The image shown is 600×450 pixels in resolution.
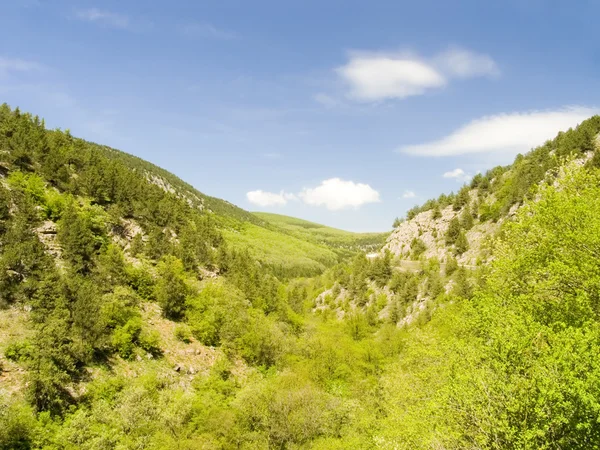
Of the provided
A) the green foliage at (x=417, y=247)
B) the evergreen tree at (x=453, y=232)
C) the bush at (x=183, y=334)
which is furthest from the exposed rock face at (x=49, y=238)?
the evergreen tree at (x=453, y=232)

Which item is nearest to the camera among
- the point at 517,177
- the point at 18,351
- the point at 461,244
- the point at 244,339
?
the point at 18,351

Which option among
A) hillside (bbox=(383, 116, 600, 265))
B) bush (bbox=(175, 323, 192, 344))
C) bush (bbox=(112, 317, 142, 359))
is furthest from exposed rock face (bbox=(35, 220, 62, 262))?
hillside (bbox=(383, 116, 600, 265))

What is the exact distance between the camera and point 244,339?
52.5 m

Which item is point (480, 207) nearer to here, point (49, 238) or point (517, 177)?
point (517, 177)

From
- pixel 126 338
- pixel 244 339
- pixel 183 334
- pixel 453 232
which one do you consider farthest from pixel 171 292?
pixel 453 232

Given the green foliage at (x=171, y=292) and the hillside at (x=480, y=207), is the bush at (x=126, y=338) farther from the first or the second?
the hillside at (x=480, y=207)

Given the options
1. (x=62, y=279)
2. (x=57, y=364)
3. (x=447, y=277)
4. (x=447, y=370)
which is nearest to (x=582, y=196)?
(x=447, y=370)

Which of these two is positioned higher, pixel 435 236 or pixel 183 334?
pixel 435 236

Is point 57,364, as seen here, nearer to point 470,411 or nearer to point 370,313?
point 470,411

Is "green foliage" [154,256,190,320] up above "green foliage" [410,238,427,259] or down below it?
below

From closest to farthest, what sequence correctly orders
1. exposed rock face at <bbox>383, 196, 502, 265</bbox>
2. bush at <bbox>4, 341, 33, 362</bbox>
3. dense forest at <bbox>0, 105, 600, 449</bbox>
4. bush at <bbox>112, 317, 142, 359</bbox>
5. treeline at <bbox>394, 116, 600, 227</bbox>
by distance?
1. dense forest at <bbox>0, 105, 600, 449</bbox>
2. bush at <bbox>4, 341, 33, 362</bbox>
3. bush at <bbox>112, 317, 142, 359</bbox>
4. treeline at <bbox>394, 116, 600, 227</bbox>
5. exposed rock face at <bbox>383, 196, 502, 265</bbox>

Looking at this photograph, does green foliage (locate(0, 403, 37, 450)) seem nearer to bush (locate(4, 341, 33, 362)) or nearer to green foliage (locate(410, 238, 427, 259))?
bush (locate(4, 341, 33, 362))

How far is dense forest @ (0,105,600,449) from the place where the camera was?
596 inches

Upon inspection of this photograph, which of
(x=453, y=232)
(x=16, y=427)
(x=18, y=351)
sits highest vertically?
(x=453, y=232)
